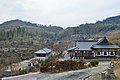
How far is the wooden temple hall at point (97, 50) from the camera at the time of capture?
121 ft

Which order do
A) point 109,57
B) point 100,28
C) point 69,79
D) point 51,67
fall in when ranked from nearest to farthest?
1. point 69,79
2. point 51,67
3. point 109,57
4. point 100,28

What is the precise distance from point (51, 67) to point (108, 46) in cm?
1431

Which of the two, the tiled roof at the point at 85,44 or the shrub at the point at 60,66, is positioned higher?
the tiled roof at the point at 85,44

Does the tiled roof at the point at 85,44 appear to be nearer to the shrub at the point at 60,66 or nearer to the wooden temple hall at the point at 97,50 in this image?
the wooden temple hall at the point at 97,50

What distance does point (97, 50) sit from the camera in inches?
1478

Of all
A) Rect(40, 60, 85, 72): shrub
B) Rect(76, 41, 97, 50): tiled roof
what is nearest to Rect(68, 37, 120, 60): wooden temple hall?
Result: Rect(76, 41, 97, 50): tiled roof

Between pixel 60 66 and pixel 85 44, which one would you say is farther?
pixel 85 44

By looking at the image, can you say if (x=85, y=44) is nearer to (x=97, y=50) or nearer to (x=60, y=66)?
(x=97, y=50)

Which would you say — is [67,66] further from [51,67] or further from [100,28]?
[100,28]

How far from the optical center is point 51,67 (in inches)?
1014

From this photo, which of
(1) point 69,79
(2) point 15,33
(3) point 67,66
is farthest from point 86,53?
(2) point 15,33

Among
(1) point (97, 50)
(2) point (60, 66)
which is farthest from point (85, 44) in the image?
(2) point (60, 66)

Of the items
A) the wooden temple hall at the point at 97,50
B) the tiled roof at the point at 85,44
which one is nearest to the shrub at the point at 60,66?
the wooden temple hall at the point at 97,50

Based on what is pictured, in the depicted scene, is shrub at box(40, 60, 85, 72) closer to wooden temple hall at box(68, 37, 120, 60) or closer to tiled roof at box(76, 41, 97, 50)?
wooden temple hall at box(68, 37, 120, 60)
